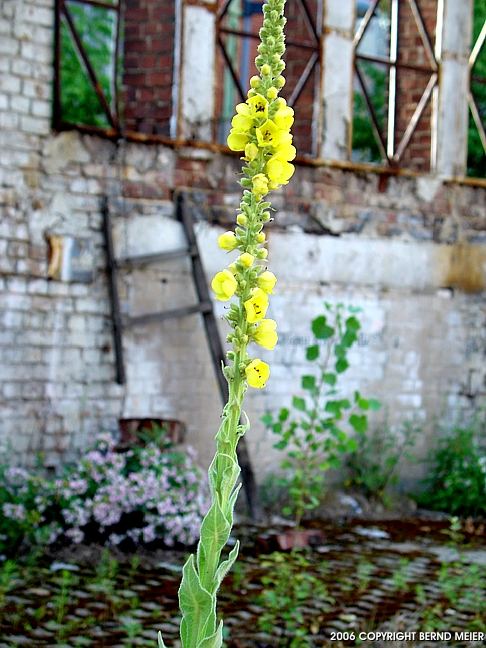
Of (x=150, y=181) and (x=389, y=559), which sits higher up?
(x=150, y=181)

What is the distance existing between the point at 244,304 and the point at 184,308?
554 centimetres

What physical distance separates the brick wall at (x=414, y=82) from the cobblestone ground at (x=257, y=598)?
12.4 ft

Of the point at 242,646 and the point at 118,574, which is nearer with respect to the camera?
the point at 242,646

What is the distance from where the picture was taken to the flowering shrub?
6.47 m

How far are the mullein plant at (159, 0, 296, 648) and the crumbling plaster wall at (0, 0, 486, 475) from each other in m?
5.11

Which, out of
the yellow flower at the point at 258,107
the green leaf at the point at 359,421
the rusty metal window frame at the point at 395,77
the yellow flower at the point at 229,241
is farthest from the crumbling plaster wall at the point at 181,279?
the yellow flower at the point at 258,107

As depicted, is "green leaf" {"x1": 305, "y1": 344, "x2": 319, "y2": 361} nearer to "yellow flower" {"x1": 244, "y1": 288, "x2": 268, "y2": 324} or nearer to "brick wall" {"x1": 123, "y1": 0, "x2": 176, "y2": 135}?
"brick wall" {"x1": 123, "y1": 0, "x2": 176, "y2": 135}

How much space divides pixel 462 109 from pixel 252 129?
7.77 m

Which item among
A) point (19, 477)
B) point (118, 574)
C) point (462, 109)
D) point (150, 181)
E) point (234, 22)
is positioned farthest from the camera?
point (234, 22)

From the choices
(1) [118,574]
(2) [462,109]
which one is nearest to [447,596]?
(1) [118,574]

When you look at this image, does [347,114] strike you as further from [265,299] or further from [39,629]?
[265,299]

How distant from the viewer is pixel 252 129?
2.31 metres

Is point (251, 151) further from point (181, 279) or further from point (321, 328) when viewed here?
point (181, 279)

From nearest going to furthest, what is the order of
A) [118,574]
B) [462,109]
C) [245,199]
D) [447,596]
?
[245,199], [447,596], [118,574], [462,109]
